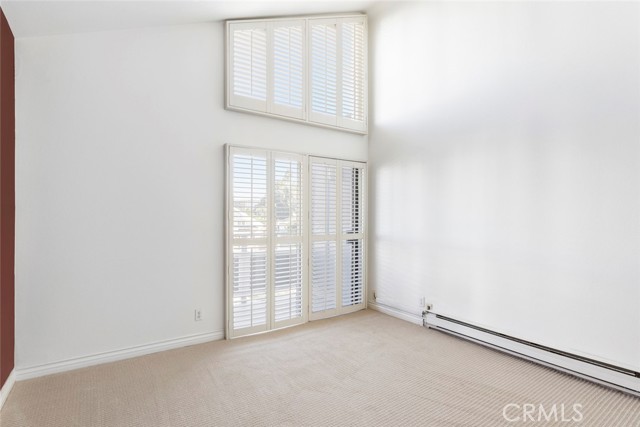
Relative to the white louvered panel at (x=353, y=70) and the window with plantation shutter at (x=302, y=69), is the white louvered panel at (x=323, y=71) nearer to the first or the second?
the window with plantation shutter at (x=302, y=69)

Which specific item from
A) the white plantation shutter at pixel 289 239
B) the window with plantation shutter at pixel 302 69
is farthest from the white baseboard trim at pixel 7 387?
the window with plantation shutter at pixel 302 69

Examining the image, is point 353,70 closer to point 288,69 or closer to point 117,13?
point 288,69

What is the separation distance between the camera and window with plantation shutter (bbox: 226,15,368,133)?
329 centimetres

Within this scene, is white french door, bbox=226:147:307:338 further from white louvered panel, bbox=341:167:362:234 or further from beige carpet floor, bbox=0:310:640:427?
white louvered panel, bbox=341:167:362:234

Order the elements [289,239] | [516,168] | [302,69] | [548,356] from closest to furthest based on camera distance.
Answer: [548,356]
[516,168]
[289,239]
[302,69]

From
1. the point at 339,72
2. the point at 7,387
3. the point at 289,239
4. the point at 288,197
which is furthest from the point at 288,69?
the point at 7,387

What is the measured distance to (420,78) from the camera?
3633 mm

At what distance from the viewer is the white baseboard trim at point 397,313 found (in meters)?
3.62

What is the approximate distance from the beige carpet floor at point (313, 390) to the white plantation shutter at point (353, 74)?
103 inches

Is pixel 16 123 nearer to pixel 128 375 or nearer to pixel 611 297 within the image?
pixel 128 375

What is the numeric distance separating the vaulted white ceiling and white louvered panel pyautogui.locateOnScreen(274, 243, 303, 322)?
2.26 metres

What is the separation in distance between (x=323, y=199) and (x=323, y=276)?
89 centimetres

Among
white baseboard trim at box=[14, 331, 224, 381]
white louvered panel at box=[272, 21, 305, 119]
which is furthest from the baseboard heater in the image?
white louvered panel at box=[272, 21, 305, 119]

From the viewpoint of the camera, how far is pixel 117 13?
2.45 metres
